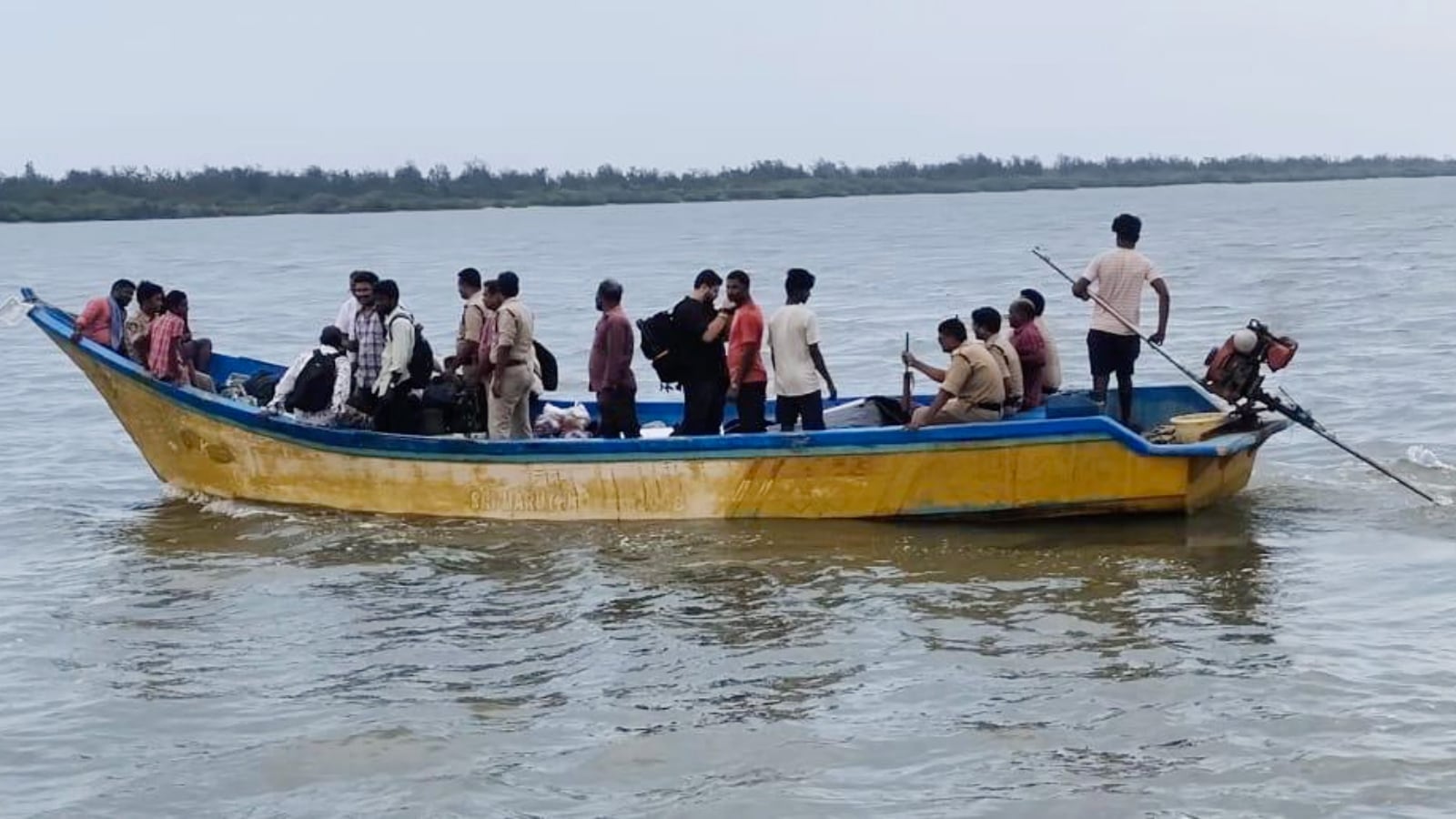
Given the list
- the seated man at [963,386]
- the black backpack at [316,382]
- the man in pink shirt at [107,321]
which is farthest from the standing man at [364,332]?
the seated man at [963,386]

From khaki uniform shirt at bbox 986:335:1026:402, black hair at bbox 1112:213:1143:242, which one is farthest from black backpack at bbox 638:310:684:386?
black hair at bbox 1112:213:1143:242

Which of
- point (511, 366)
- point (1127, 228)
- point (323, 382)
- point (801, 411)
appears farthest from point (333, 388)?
point (1127, 228)

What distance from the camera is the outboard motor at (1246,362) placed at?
10.9 metres

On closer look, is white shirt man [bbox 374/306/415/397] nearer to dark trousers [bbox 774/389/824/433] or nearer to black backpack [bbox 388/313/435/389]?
black backpack [bbox 388/313/435/389]

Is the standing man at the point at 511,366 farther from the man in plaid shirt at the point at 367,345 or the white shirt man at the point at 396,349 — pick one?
the man in plaid shirt at the point at 367,345

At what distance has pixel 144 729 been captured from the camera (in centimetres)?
Result: 838

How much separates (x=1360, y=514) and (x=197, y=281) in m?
43.6

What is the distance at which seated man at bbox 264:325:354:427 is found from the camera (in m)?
12.2

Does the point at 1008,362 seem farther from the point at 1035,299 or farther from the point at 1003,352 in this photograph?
the point at 1035,299

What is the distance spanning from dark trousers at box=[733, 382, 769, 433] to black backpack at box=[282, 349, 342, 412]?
107 inches

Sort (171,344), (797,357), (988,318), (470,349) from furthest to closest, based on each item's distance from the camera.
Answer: (171,344), (470,349), (797,357), (988,318)

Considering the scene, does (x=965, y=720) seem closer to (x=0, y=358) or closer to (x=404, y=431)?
(x=404, y=431)

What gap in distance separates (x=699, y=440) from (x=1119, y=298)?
2781 mm

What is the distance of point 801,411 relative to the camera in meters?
11.5
